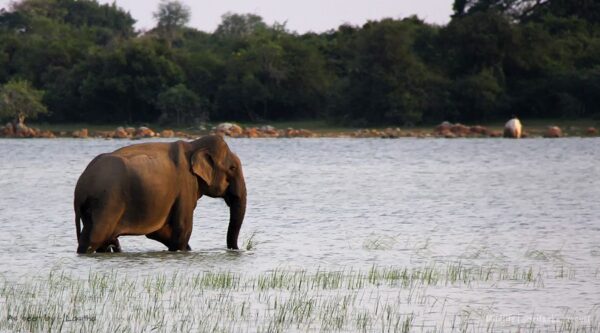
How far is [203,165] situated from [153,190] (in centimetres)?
97

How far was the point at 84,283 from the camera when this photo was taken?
16.8 metres

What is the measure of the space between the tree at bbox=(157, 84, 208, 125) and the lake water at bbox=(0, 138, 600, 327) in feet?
86.6

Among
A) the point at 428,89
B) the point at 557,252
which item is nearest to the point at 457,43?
the point at 428,89

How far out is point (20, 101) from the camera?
84188mm

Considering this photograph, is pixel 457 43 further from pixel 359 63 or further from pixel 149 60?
pixel 149 60

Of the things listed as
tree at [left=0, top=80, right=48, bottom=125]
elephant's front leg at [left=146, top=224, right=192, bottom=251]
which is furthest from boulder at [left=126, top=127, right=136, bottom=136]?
elephant's front leg at [left=146, top=224, right=192, bottom=251]

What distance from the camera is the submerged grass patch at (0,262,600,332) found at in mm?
14102

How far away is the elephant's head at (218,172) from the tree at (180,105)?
6300 cm

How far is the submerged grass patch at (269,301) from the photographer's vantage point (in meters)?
14.1

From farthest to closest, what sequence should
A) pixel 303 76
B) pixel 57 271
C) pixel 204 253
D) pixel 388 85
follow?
1. pixel 303 76
2. pixel 388 85
3. pixel 204 253
4. pixel 57 271

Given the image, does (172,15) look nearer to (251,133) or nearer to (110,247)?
(251,133)

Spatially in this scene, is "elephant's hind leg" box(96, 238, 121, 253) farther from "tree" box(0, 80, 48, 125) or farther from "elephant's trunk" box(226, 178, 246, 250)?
"tree" box(0, 80, 48, 125)

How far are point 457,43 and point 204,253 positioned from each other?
6503 centimetres

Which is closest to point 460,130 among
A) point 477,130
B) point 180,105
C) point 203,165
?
point 477,130
